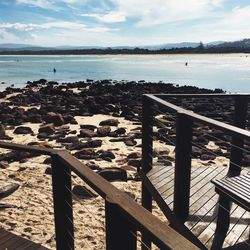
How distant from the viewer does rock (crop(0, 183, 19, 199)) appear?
23.9ft

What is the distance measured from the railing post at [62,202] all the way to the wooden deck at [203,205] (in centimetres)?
136

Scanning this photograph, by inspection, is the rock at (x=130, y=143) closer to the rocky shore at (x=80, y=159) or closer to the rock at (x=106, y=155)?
the rocky shore at (x=80, y=159)

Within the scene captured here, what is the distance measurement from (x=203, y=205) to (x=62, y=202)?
2.00 meters

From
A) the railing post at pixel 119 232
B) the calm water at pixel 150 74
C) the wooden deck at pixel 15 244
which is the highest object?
Result: the railing post at pixel 119 232

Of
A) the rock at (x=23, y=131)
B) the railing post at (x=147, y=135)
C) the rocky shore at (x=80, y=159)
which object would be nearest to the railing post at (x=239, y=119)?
the rocky shore at (x=80, y=159)

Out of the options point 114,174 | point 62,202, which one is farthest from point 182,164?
point 114,174

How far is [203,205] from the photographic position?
13.9 ft

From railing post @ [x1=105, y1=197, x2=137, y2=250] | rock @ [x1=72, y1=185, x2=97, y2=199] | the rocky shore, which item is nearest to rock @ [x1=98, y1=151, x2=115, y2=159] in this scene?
the rocky shore

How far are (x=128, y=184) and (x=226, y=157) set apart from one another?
12.7 feet

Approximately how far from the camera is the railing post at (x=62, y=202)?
2793 millimetres

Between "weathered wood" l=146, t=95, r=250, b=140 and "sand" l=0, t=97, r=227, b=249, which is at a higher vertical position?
"weathered wood" l=146, t=95, r=250, b=140

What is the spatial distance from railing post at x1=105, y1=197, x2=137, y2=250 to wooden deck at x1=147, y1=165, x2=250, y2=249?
1.95 meters

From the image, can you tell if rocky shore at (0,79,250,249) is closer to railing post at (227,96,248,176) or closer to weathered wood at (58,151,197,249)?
railing post at (227,96,248,176)

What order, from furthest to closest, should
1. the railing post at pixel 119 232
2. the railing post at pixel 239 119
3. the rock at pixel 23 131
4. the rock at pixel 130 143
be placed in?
the rock at pixel 23 131, the rock at pixel 130 143, the railing post at pixel 239 119, the railing post at pixel 119 232
